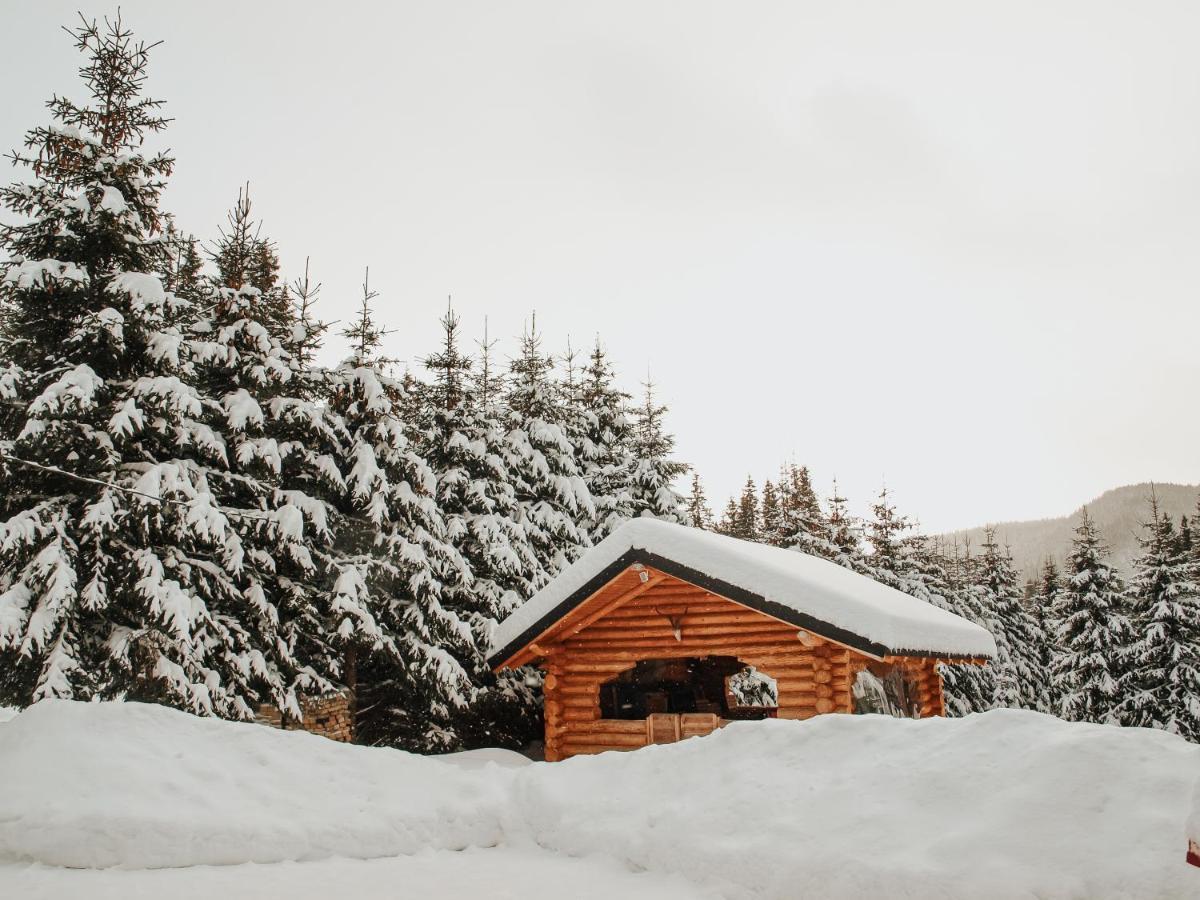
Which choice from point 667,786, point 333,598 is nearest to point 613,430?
point 333,598

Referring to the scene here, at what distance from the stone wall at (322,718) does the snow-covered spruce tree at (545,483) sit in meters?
6.09

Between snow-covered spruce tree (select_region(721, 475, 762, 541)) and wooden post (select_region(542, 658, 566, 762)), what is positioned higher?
snow-covered spruce tree (select_region(721, 475, 762, 541))

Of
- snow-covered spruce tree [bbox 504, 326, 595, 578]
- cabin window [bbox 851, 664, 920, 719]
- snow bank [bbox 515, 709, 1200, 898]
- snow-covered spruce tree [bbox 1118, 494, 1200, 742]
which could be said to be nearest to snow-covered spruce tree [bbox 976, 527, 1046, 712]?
snow-covered spruce tree [bbox 1118, 494, 1200, 742]

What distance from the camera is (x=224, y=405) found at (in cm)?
1515

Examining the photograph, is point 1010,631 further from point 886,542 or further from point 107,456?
point 107,456

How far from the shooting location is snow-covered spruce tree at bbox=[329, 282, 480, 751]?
16453mm

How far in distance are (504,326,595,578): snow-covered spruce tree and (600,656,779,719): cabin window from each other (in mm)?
3337

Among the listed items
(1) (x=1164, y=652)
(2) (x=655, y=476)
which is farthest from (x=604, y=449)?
(1) (x=1164, y=652)

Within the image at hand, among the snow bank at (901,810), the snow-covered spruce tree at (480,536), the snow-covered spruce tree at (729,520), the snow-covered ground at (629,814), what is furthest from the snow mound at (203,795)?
the snow-covered spruce tree at (729,520)

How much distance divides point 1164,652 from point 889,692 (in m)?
12.7

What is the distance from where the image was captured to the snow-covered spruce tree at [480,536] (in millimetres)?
18609

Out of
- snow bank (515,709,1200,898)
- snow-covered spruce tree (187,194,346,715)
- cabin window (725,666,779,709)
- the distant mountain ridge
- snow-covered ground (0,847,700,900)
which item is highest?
the distant mountain ridge

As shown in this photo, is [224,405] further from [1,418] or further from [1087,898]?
[1087,898]

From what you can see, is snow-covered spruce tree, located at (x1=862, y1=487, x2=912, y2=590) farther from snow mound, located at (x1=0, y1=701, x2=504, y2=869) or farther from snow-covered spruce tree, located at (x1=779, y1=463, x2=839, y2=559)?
snow mound, located at (x1=0, y1=701, x2=504, y2=869)
